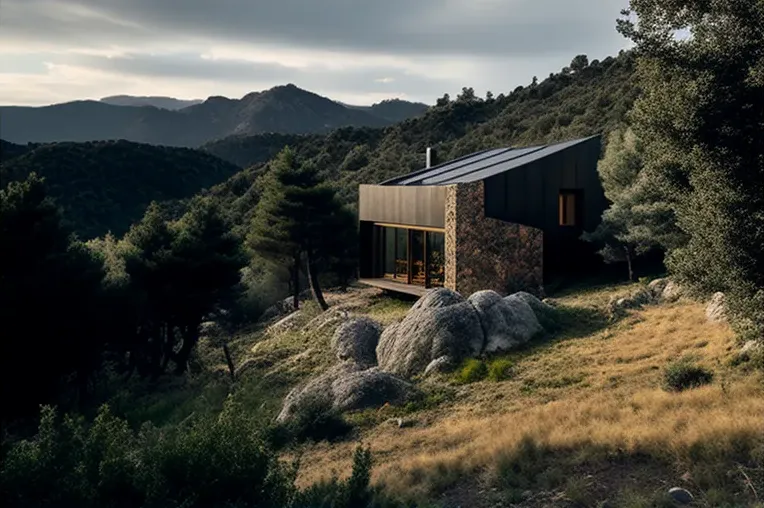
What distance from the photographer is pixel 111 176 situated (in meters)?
80.5

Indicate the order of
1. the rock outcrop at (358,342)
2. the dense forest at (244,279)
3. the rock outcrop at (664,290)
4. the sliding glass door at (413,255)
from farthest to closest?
the sliding glass door at (413,255) → the rock outcrop at (358,342) → the rock outcrop at (664,290) → the dense forest at (244,279)

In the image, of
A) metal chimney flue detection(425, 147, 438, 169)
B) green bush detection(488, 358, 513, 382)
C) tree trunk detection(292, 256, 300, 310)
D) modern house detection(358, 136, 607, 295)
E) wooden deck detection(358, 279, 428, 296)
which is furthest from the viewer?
metal chimney flue detection(425, 147, 438, 169)

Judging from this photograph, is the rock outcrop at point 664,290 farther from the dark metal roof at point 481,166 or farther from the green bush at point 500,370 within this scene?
the dark metal roof at point 481,166

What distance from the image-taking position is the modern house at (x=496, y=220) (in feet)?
85.8

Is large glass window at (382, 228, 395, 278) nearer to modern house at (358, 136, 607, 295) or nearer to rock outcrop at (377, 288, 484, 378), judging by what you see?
modern house at (358, 136, 607, 295)

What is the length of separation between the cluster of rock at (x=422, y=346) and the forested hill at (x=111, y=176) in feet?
165

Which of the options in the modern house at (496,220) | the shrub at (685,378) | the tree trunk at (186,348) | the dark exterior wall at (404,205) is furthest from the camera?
the tree trunk at (186,348)

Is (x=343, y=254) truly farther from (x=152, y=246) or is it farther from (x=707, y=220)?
(x=707, y=220)

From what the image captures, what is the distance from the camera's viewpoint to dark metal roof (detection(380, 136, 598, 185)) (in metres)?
27.8

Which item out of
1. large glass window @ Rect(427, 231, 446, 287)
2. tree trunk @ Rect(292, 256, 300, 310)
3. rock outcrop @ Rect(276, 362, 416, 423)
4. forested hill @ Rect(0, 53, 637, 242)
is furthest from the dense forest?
forested hill @ Rect(0, 53, 637, 242)

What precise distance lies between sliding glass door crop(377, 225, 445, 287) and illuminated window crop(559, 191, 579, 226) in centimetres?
560

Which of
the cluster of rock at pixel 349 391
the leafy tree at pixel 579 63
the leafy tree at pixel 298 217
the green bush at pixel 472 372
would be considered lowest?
the cluster of rock at pixel 349 391

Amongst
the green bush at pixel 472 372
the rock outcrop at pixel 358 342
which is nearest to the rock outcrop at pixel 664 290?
the green bush at pixel 472 372

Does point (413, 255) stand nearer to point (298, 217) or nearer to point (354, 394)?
point (298, 217)
